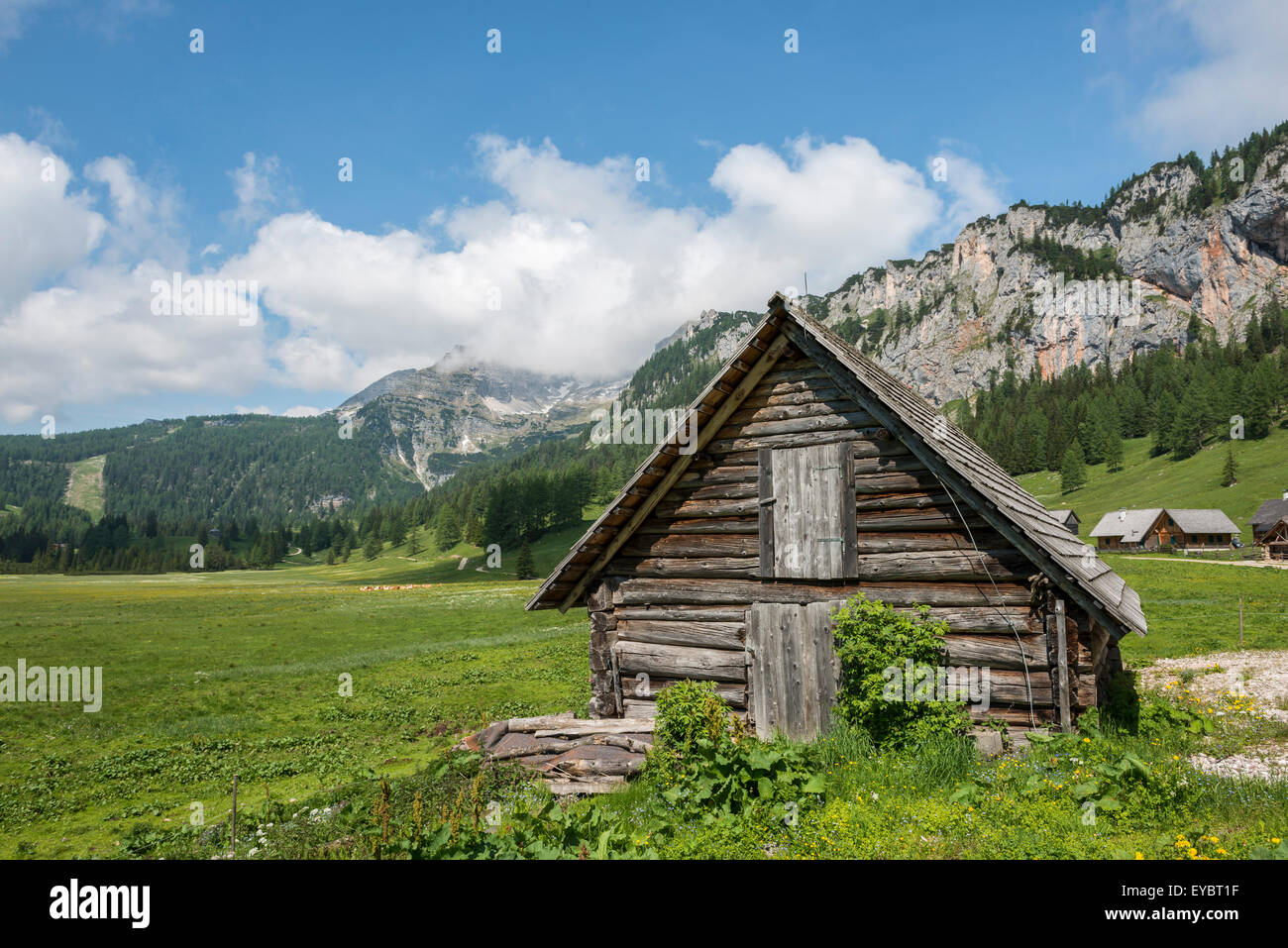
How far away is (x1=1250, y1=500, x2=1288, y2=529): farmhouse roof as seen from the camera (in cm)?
8450

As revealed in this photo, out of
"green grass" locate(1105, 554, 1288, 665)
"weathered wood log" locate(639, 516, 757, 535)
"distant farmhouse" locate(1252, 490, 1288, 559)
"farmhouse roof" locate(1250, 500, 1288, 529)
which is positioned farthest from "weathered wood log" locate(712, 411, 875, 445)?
"farmhouse roof" locate(1250, 500, 1288, 529)

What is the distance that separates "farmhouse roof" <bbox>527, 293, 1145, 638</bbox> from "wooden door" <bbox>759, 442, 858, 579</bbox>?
1.20 m

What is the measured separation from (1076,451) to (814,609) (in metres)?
162

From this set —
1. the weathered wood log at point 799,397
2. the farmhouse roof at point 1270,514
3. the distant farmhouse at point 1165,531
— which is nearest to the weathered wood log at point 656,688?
the weathered wood log at point 799,397

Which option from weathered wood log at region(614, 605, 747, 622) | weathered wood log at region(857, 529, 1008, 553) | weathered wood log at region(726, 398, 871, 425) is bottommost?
weathered wood log at region(614, 605, 747, 622)

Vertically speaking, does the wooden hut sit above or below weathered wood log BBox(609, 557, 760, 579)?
below

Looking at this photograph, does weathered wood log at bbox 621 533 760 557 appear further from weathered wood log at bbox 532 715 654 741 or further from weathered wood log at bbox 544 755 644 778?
weathered wood log at bbox 544 755 644 778

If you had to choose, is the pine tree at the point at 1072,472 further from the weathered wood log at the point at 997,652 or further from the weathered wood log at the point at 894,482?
the weathered wood log at the point at 894,482

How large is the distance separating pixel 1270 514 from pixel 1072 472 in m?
55.9

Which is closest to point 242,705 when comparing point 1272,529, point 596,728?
point 596,728

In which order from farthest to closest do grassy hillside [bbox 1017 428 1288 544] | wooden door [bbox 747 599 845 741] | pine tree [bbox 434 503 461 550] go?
pine tree [bbox 434 503 461 550]
grassy hillside [bbox 1017 428 1288 544]
wooden door [bbox 747 599 845 741]

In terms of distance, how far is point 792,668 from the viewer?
1141 cm

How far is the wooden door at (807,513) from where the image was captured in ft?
37.1
